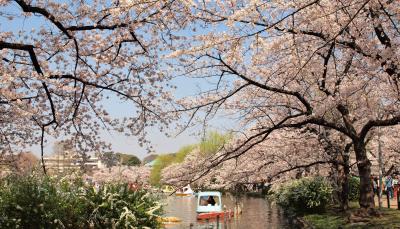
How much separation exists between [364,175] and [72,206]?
36.6ft

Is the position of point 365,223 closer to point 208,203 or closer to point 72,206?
point 72,206

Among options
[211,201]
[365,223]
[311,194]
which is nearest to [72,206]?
[365,223]

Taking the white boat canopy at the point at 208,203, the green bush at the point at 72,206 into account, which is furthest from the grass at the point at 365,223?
the white boat canopy at the point at 208,203

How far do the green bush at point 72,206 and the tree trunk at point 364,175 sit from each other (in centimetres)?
829

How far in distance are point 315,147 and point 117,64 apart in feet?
42.9

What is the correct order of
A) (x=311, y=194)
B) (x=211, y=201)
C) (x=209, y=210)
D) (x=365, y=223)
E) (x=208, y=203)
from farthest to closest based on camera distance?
(x=211, y=201) < (x=208, y=203) < (x=209, y=210) < (x=311, y=194) < (x=365, y=223)

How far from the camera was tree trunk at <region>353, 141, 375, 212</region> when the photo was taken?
17030 millimetres

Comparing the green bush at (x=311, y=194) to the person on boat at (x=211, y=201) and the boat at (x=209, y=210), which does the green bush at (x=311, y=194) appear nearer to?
the boat at (x=209, y=210)

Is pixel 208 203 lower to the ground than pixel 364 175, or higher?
lower

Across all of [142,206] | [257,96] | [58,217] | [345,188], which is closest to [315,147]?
[345,188]

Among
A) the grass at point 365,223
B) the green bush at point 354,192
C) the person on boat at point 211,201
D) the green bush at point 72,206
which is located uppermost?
the green bush at point 354,192

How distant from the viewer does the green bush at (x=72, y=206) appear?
10812mm

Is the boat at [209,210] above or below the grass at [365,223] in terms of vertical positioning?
above

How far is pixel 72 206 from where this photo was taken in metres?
11.8
